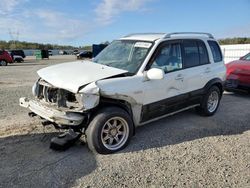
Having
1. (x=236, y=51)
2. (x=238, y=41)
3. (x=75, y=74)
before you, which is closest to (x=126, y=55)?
(x=75, y=74)

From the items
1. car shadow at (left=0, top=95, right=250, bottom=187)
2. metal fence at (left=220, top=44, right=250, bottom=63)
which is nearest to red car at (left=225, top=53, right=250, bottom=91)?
car shadow at (left=0, top=95, right=250, bottom=187)

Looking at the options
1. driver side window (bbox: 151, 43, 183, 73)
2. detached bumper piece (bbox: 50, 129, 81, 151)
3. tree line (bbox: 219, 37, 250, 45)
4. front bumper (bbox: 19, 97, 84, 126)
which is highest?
tree line (bbox: 219, 37, 250, 45)

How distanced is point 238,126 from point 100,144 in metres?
3.23

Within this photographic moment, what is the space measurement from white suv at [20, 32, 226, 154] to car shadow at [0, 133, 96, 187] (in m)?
0.34

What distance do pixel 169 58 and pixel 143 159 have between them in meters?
2.11

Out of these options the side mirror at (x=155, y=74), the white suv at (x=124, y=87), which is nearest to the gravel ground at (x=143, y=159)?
the white suv at (x=124, y=87)

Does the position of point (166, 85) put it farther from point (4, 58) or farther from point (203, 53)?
point (4, 58)

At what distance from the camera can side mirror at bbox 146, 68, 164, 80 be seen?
14.5 ft

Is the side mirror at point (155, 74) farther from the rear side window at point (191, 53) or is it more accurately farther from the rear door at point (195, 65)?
the rear side window at point (191, 53)

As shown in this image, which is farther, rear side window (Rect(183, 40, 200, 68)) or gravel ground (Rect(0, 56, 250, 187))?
rear side window (Rect(183, 40, 200, 68))

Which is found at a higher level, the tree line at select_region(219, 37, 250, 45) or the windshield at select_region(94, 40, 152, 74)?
the tree line at select_region(219, 37, 250, 45)

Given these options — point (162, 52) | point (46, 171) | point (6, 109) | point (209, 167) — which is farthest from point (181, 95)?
point (6, 109)

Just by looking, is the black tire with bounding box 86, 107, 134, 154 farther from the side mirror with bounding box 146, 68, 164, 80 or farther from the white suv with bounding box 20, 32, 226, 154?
the side mirror with bounding box 146, 68, 164, 80

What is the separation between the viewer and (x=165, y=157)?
4.15 metres
